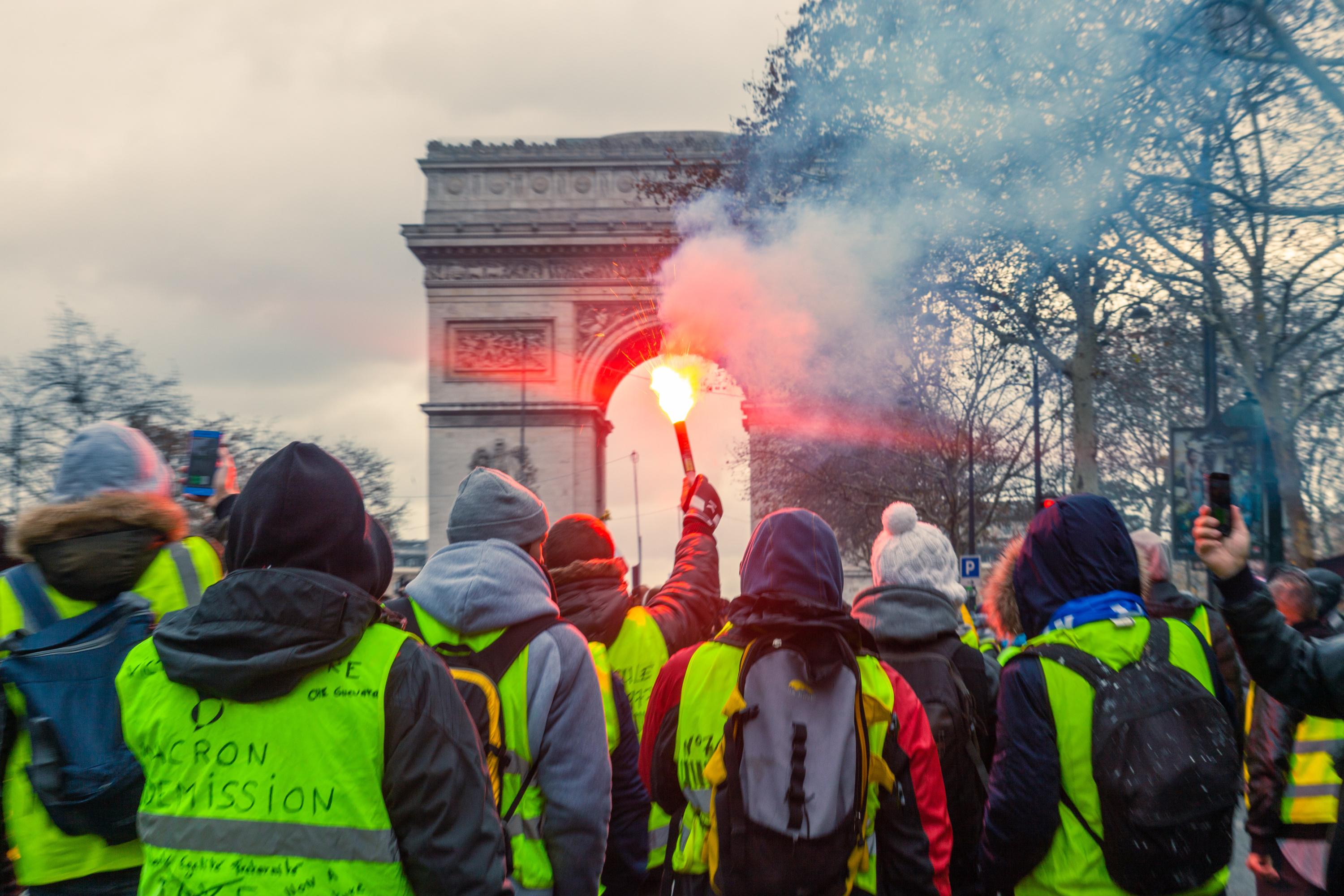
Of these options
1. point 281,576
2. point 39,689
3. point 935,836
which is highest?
point 281,576

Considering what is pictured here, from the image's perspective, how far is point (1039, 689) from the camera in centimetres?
232

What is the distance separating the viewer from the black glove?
3572mm

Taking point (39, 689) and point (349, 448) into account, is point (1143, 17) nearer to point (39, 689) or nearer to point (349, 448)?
point (39, 689)

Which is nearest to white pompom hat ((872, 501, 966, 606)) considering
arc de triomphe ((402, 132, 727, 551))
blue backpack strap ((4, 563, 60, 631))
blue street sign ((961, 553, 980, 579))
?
blue backpack strap ((4, 563, 60, 631))

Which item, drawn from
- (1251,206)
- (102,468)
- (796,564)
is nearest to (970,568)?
(1251,206)

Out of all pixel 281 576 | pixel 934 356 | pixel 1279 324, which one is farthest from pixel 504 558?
pixel 934 356

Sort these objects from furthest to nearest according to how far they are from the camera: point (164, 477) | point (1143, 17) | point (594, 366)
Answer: point (594, 366), point (1143, 17), point (164, 477)

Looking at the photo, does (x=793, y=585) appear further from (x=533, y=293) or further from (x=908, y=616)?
(x=533, y=293)

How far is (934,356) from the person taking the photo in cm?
1759

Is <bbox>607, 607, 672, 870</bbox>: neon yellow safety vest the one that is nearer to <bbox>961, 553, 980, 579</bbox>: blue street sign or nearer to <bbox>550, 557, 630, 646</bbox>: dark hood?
<bbox>550, 557, 630, 646</bbox>: dark hood

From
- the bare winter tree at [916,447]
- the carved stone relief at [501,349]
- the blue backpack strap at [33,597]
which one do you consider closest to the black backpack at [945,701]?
the blue backpack strap at [33,597]

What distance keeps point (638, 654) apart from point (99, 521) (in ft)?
5.88

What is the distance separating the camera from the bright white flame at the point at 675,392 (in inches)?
160

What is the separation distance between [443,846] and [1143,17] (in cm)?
826
